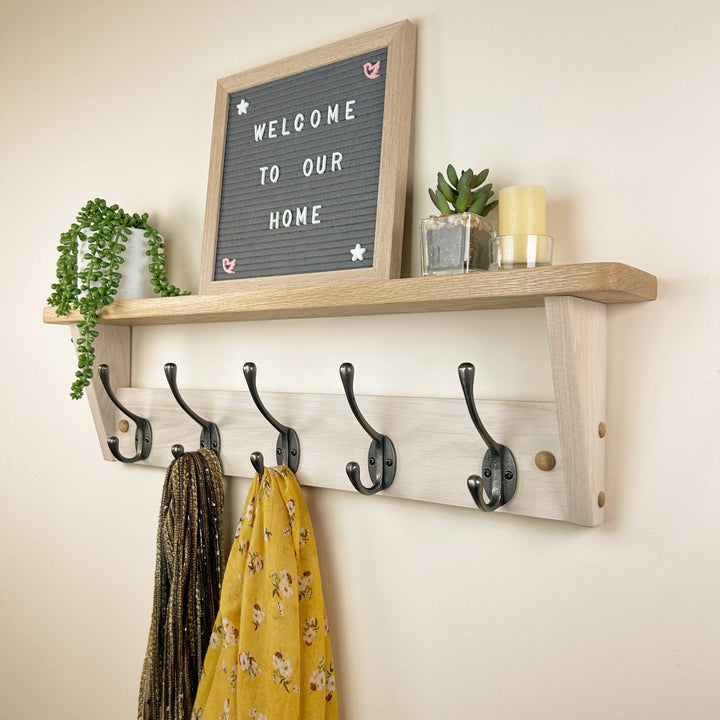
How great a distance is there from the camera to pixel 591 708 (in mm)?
833

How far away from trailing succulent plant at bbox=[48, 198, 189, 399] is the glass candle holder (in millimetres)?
614

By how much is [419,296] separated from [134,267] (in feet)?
1.96

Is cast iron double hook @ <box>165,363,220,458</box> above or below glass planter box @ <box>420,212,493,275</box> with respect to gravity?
below

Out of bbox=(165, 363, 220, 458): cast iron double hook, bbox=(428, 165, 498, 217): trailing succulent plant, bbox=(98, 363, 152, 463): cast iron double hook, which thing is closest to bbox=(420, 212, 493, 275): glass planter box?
bbox=(428, 165, 498, 217): trailing succulent plant

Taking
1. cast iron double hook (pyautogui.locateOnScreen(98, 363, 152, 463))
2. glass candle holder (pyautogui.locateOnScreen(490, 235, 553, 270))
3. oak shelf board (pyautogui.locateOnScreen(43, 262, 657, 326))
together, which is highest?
glass candle holder (pyautogui.locateOnScreen(490, 235, 553, 270))

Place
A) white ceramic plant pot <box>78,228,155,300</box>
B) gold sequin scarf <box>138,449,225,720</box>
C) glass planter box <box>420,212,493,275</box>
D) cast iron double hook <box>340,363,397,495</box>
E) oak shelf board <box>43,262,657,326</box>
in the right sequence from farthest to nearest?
1. white ceramic plant pot <box>78,228,155,300</box>
2. gold sequin scarf <box>138,449,225,720</box>
3. cast iron double hook <box>340,363,397,495</box>
4. glass planter box <box>420,212,493,275</box>
5. oak shelf board <box>43,262,657,326</box>

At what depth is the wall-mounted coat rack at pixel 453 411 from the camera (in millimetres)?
750

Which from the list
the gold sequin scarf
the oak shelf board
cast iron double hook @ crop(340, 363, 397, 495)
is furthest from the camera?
the gold sequin scarf

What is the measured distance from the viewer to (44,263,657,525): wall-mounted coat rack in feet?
2.46

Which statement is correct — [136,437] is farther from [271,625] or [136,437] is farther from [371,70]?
[371,70]

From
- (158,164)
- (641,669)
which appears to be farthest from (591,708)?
(158,164)

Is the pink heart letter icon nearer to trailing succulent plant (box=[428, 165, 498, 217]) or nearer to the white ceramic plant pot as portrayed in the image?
trailing succulent plant (box=[428, 165, 498, 217])

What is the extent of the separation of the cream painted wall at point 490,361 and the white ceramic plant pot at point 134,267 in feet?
0.22

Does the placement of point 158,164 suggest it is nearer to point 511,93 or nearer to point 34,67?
point 34,67
